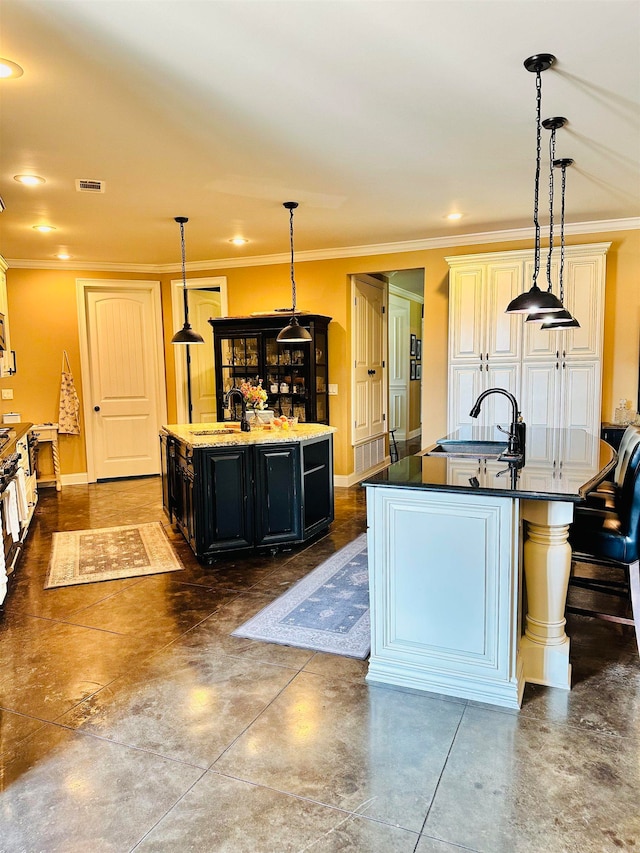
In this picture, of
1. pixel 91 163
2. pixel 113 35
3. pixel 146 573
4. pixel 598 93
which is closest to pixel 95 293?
pixel 91 163

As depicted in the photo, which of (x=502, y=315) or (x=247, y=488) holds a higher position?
(x=502, y=315)

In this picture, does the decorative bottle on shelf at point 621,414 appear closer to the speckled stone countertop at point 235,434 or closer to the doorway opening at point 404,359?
the speckled stone countertop at point 235,434

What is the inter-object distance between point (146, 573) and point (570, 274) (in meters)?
4.37

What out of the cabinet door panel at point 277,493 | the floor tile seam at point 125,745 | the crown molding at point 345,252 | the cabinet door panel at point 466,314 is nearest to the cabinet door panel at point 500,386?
the cabinet door panel at point 466,314

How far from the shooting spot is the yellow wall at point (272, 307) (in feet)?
19.5

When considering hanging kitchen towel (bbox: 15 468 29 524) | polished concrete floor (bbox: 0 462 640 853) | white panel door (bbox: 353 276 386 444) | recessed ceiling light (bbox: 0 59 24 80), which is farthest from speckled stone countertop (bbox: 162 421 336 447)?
recessed ceiling light (bbox: 0 59 24 80)

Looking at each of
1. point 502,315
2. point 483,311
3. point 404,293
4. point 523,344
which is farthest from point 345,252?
point 404,293

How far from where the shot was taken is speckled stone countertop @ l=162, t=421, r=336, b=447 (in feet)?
13.0

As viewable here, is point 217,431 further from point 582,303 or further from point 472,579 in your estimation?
point 582,303

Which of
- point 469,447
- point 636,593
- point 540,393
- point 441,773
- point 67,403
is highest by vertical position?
point 540,393

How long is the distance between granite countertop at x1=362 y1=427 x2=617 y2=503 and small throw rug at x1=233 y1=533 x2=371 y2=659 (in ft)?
3.02

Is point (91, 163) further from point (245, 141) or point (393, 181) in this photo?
point (393, 181)

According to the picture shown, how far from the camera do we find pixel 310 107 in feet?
9.32

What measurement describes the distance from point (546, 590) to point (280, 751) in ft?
4.14
